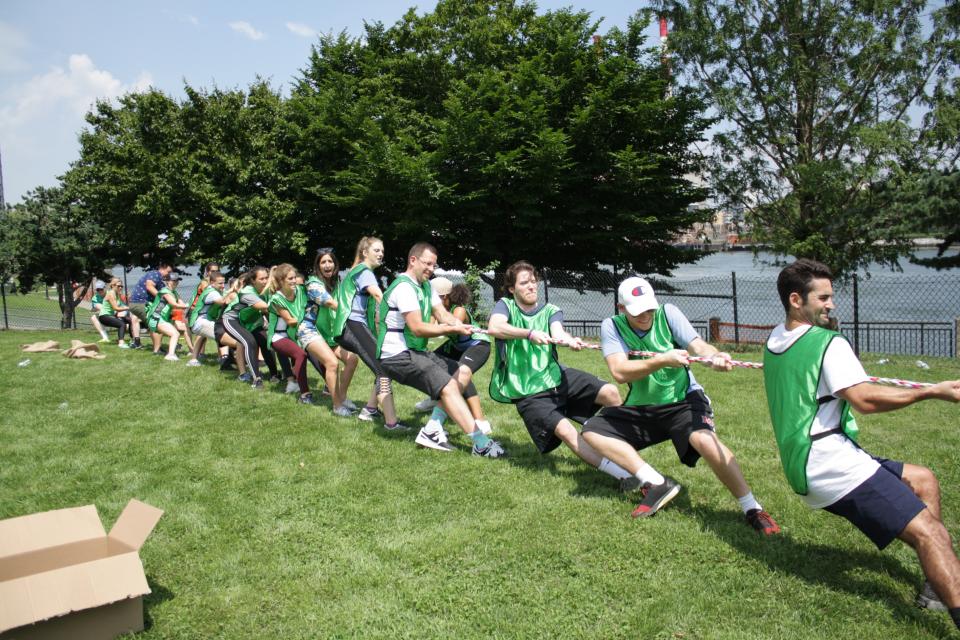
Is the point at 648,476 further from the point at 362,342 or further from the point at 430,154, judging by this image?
the point at 430,154

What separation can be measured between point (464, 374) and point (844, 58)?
52.2 ft

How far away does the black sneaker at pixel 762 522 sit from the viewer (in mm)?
4082

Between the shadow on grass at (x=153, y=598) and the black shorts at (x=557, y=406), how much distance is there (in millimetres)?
2591

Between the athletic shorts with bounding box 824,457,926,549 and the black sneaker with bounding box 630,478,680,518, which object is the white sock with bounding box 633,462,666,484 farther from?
the athletic shorts with bounding box 824,457,926,549

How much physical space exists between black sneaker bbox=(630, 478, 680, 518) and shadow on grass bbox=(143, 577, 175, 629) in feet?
8.84

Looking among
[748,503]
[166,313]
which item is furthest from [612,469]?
[166,313]

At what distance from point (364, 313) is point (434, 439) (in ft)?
5.44

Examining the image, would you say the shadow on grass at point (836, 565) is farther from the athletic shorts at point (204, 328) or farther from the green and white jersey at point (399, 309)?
the athletic shorts at point (204, 328)

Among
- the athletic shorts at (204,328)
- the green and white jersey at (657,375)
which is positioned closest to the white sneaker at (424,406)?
the green and white jersey at (657,375)

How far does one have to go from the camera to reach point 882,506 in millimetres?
3107

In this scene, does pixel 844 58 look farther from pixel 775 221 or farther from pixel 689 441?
pixel 689 441

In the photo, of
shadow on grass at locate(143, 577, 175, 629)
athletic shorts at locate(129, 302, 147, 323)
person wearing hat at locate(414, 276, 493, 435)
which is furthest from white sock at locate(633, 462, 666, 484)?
athletic shorts at locate(129, 302, 147, 323)

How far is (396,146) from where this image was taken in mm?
20578

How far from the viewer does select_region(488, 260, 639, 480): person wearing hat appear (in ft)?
16.6
